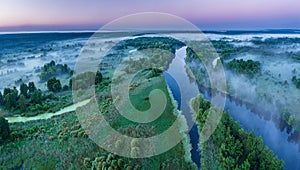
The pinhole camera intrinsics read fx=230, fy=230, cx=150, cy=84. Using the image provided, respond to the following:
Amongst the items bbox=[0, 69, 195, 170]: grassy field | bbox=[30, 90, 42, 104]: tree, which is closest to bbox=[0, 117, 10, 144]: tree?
bbox=[0, 69, 195, 170]: grassy field

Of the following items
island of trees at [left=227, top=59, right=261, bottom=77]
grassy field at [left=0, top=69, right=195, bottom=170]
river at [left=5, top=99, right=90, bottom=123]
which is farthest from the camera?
island of trees at [left=227, top=59, right=261, bottom=77]

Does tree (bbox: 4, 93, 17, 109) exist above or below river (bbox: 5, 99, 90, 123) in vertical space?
above

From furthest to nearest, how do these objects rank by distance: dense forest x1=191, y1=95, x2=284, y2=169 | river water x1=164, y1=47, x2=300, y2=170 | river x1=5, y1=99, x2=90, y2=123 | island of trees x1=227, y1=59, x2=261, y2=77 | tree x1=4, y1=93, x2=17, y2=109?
island of trees x1=227, y1=59, x2=261, y2=77 < tree x1=4, y1=93, x2=17, y2=109 < river x1=5, y1=99, x2=90, y2=123 < river water x1=164, y1=47, x2=300, y2=170 < dense forest x1=191, y1=95, x2=284, y2=169

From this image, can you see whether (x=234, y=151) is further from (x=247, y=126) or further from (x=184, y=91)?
(x=184, y=91)

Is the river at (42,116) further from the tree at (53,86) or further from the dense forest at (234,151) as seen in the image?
the dense forest at (234,151)

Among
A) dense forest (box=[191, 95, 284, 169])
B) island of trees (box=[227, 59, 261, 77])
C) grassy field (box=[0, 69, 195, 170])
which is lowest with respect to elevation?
grassy field (box=[0, 69, 195, 170])

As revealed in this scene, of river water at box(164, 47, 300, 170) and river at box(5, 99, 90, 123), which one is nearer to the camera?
river water at box(164, 47, 300, 170)

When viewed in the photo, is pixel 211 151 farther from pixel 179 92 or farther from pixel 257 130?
pixel 179 92

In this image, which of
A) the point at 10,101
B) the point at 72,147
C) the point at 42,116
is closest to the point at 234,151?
the point at 72,147

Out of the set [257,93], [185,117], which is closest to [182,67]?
[257,93]

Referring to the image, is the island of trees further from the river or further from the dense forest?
the river

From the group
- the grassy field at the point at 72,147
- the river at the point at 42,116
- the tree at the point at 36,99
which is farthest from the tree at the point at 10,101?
the grassy field at the point at 72,147
